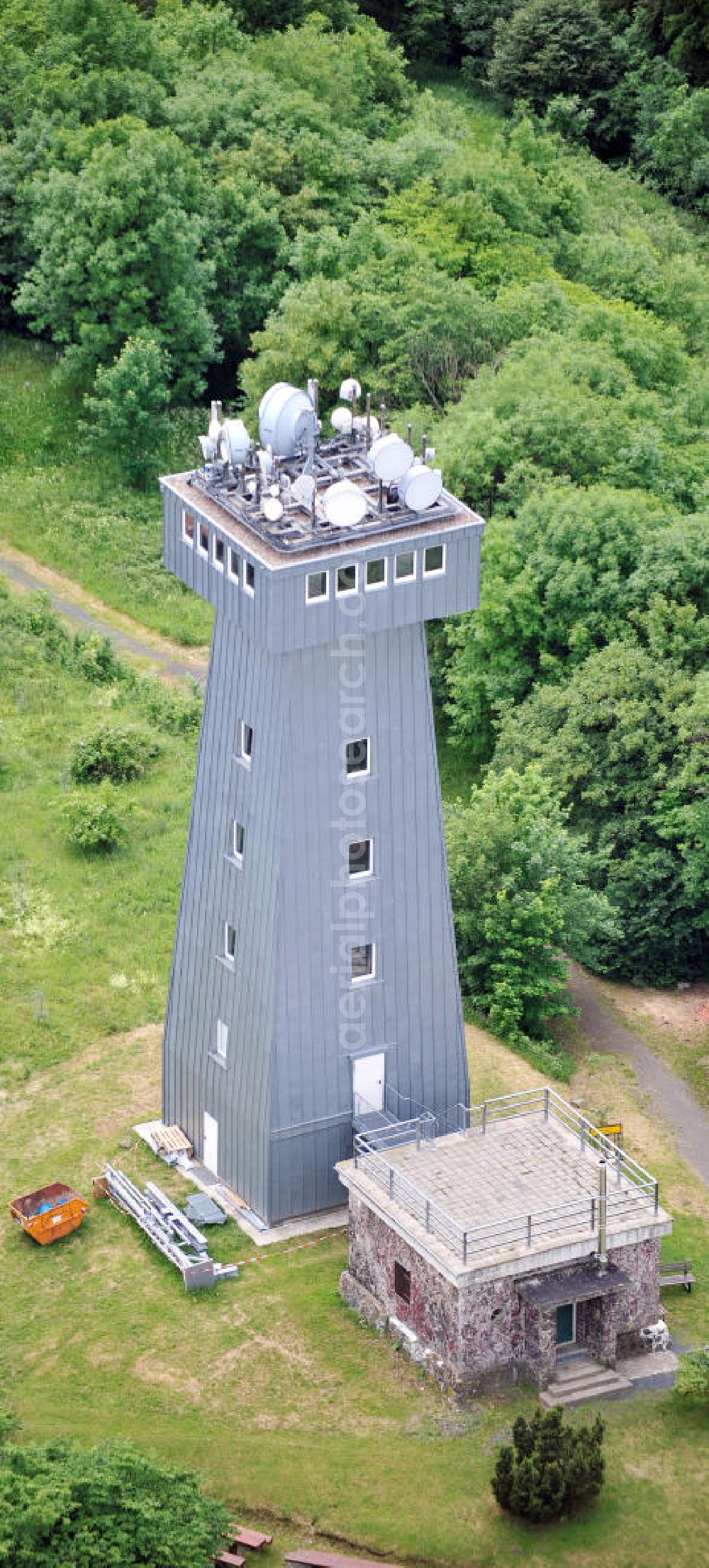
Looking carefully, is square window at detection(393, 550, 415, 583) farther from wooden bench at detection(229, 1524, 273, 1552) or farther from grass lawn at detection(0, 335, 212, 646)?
grass lawn at detection(0, 335, 212, 646)

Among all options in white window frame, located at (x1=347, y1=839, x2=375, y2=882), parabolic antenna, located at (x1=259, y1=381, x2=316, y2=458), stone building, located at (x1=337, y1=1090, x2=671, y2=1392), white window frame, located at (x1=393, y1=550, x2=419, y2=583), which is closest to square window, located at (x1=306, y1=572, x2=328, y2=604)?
white window frame, located at (x1=393, y1=550, x2=419, y2=583)

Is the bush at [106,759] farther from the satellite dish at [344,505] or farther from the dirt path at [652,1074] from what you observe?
the satellite dish at [344,505]

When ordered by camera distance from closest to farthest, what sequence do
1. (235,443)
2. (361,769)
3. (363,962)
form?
(235,443)
(361,769)
(363,962)

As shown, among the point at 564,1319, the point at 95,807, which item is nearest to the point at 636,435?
the point at 95,807

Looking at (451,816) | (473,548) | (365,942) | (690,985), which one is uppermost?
(473,548)

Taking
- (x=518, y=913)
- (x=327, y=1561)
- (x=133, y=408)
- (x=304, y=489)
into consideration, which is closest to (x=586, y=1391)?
(x=327, y=1561)

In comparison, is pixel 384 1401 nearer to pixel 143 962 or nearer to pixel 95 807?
pixel 143 962

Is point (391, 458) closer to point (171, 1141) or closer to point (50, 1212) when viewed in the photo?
point (171, 1141)

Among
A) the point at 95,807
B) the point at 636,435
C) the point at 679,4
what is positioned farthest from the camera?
the point at 679,4
